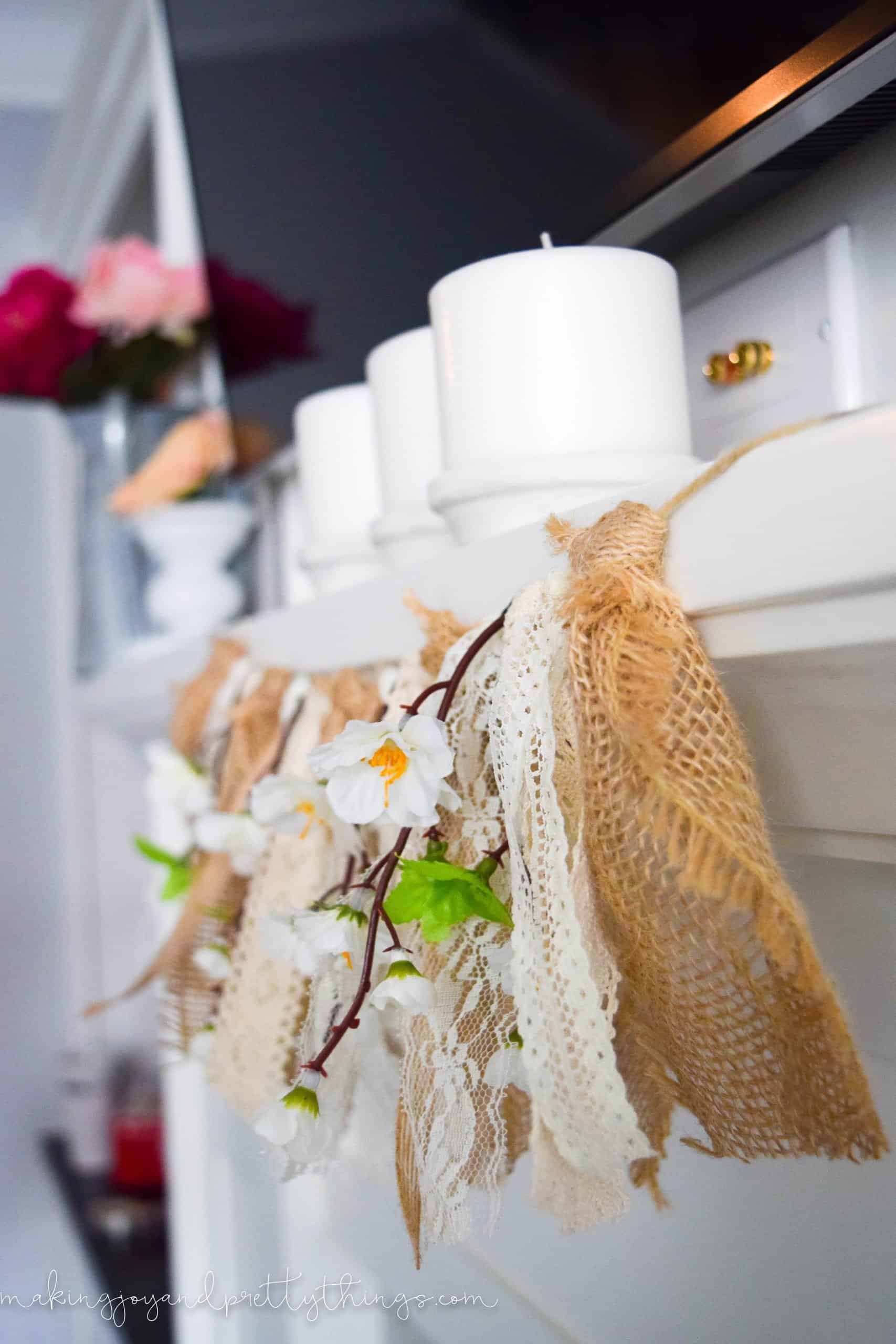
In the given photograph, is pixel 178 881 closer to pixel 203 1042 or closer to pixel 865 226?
pixel 203 1042

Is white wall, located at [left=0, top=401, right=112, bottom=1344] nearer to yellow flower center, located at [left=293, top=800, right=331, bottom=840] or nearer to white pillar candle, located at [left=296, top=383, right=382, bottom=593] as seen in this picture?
white pillar candle, located at [left=296, top=383, right=382, bottom=593]

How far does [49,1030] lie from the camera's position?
2486 millimetres

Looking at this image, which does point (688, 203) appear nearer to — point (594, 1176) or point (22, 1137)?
point (594, 1176)

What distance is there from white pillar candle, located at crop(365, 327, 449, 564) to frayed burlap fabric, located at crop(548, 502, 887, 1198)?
25cm

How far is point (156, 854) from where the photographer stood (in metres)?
0.79

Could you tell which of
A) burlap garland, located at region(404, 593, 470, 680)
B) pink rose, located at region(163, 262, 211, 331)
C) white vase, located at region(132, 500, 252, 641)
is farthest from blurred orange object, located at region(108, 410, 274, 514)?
burlap garland, located at region(404, 593, 470, 680)

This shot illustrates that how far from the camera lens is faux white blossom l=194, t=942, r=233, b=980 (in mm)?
721

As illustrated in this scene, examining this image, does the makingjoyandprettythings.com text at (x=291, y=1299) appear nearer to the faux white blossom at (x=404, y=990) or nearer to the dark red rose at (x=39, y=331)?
the faux white blossom at (x=404, y=990)

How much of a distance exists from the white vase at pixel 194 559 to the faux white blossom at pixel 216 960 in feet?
Result: 2.12

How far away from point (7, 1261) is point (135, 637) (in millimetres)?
1557

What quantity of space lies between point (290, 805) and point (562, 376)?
222mm

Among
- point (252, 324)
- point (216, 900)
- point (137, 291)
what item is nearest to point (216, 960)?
point (216, 900)

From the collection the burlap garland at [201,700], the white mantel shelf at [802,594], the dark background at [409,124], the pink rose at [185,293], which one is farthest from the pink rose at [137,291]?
the white mantel shelf at [802,594]

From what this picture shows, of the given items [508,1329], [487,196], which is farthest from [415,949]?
[508,1329]
